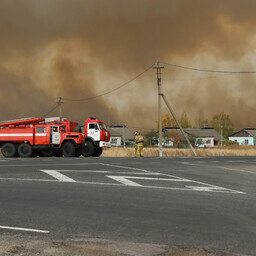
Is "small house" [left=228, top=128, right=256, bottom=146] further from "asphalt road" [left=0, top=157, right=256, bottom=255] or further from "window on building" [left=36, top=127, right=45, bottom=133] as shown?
"asphalt road" [left=0, top=157, right=256, bottom=255]

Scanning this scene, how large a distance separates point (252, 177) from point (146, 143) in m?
69.8

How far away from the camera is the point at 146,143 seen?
8356cm

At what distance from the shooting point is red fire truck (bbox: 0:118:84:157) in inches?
1054

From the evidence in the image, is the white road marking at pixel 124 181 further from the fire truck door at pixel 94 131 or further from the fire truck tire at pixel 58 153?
the fire truck tire at pixel 58 153

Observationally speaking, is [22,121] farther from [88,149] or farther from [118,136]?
[118,136]

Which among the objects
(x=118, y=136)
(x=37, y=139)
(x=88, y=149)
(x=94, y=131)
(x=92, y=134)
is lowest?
(x=88, y=149)

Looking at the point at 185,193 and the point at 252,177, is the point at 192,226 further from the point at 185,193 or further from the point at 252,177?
the point at 252,177

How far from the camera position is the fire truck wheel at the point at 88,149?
27.2m

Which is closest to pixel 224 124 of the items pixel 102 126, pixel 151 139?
pixel 151 139

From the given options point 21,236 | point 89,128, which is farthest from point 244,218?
point 89,128

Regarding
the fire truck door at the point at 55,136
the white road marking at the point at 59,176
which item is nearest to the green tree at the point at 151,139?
the fire truck door at the point at 55,136

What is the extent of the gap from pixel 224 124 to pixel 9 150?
407 feet

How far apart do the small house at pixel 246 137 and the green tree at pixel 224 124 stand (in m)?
9.99

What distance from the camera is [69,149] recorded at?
26.5 metres
